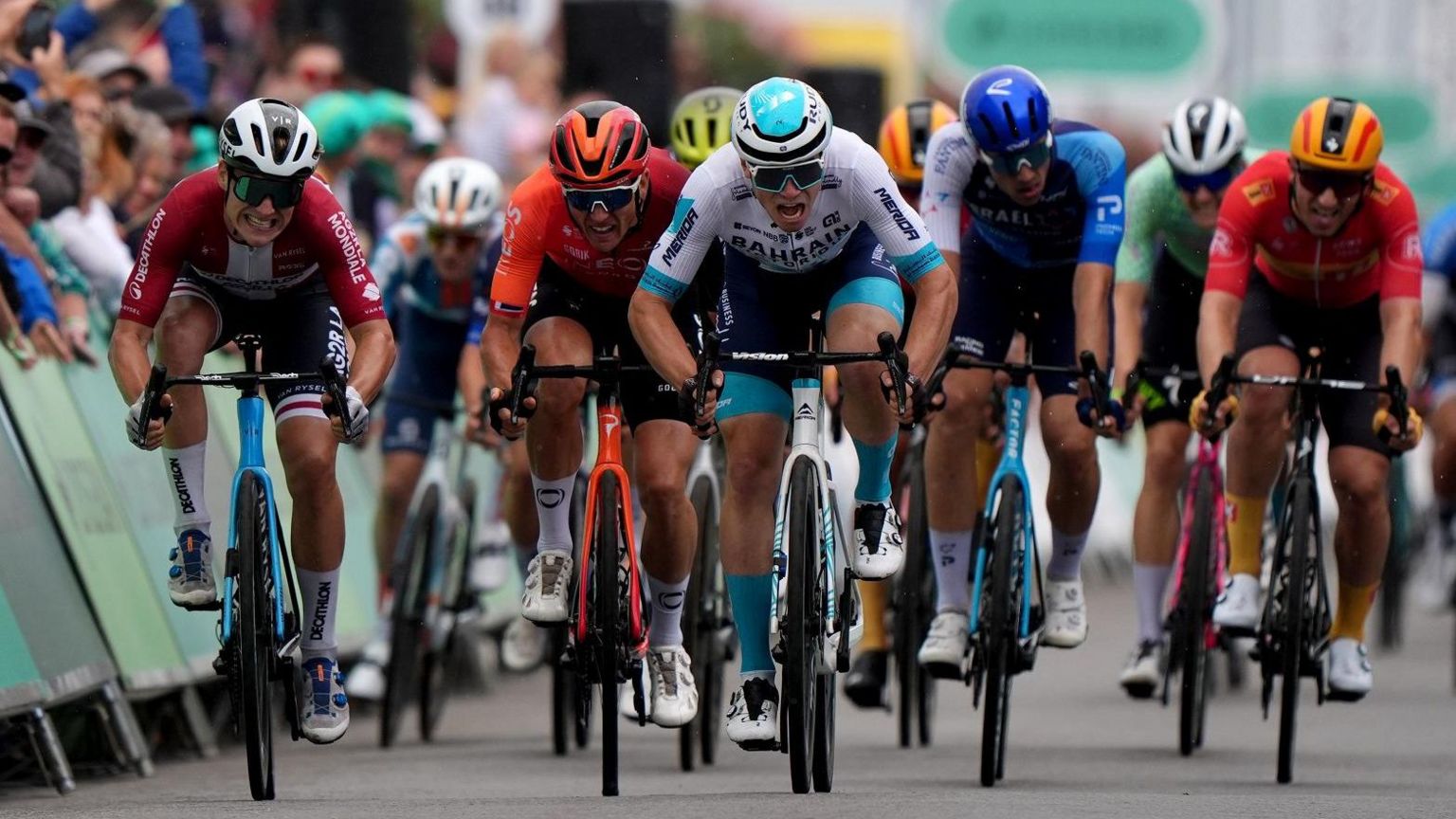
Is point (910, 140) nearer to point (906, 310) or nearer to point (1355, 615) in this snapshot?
point (906, 310)

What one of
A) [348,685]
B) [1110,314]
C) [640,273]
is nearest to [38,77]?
[348,685]

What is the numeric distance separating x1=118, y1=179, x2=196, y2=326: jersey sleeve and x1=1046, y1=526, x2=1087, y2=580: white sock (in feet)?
12.7

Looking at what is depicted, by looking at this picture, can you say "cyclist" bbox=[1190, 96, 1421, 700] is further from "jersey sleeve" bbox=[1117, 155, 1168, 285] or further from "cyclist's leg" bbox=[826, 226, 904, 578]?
"cyclist's leg" bbox=[826, 226, 904, 578]

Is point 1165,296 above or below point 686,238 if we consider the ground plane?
below

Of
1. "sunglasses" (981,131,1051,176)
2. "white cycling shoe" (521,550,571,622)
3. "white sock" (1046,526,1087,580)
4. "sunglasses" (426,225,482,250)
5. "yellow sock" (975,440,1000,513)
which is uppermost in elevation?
"sunglasses" (981,131,1051,176)

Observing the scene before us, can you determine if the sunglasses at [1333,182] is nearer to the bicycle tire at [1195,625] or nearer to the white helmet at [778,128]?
the bicycle tire at [1195,625]

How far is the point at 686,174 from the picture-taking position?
968 cm

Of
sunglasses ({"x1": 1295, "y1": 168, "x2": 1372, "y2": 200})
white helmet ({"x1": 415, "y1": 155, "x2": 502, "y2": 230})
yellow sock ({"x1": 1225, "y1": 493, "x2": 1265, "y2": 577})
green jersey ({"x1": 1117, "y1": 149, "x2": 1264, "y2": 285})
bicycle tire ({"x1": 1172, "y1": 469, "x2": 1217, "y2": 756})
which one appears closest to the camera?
sunglasses ({"x1": 1295, "y1": 168, "x2": 1372, "y2": 200})

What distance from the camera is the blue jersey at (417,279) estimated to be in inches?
494

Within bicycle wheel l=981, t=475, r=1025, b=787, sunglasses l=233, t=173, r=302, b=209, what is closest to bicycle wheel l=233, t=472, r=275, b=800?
sunglasses l=233, t=173, r=302, b=209

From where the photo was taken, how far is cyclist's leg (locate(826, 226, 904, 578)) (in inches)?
363

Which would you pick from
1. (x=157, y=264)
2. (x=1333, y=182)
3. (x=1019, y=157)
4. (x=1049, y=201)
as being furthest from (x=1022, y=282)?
(x=157, y=264)

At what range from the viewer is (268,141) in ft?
28.8

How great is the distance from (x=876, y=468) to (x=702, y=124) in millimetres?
3019
